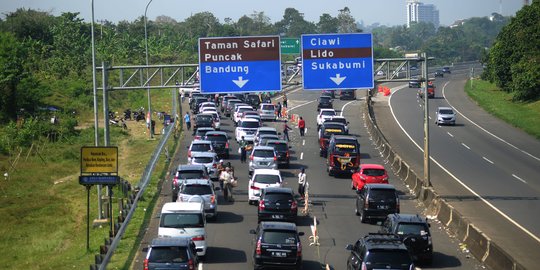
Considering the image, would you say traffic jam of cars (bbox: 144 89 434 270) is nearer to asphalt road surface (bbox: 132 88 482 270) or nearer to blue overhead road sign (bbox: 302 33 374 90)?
asphalt road surface (bbox: 132 88 482 270)

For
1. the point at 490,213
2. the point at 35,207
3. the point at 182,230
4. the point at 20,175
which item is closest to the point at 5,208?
the point at 35,207

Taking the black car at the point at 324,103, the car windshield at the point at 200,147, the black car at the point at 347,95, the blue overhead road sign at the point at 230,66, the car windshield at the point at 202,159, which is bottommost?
the car windshield at the point at 202,159

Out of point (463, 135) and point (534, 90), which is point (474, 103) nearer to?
point (534, 90)

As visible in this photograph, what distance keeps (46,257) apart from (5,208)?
12.6m

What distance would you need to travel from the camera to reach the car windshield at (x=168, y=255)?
24750 millimetres

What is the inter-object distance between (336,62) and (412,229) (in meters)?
14.7

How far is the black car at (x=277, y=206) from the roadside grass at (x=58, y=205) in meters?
4.79

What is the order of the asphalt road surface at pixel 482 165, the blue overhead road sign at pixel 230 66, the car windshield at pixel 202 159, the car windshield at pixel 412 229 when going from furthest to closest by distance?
1. the car windshield at pixel 202 159
2. the blue overhead road sign at pixel 230 66
3. the asphalt road surface at pixel 482 165
4. the car windshield at pixel 412 229

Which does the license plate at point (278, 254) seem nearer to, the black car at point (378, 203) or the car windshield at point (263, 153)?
the black car at point (378, 203)

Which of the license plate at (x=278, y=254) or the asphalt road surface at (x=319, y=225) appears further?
the asphalt road surface at (x=319, y=225)

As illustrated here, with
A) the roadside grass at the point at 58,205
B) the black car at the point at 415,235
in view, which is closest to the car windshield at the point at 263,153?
the roadside grass at the point at 58,205

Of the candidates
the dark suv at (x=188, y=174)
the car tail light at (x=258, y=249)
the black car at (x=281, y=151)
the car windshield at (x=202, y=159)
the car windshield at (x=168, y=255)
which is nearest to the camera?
the car windshield at (x=168, y=255)

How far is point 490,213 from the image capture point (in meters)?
39.2

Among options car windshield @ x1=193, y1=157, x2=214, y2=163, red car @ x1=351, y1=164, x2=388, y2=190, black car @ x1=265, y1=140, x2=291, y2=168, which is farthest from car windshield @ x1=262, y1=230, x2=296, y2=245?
black car @ x1=265, y1=140, x2=291, y2=168
